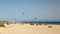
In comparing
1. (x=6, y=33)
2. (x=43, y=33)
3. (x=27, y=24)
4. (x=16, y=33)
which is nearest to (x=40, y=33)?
(x=43, y=33)

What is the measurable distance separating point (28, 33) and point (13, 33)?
1.75 ft

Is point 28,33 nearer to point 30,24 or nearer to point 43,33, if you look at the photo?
point 43,33

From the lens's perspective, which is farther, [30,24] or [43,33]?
[30,24]

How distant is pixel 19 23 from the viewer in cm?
834

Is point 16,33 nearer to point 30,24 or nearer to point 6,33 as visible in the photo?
point 6,33

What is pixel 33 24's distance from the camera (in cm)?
845

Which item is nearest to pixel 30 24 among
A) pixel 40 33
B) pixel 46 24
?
pixel 46 24

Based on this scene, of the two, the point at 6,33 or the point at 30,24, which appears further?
the point at 30,24

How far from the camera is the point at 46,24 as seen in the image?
8445 mm

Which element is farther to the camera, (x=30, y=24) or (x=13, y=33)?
(x=30, y=24)

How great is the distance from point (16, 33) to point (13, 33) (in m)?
0.11

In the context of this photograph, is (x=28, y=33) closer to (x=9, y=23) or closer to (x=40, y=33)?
(x=40, y=33)

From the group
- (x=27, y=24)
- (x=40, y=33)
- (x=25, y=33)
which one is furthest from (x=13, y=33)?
(x=27, y=24)

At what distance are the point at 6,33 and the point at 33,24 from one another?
11.2ft
